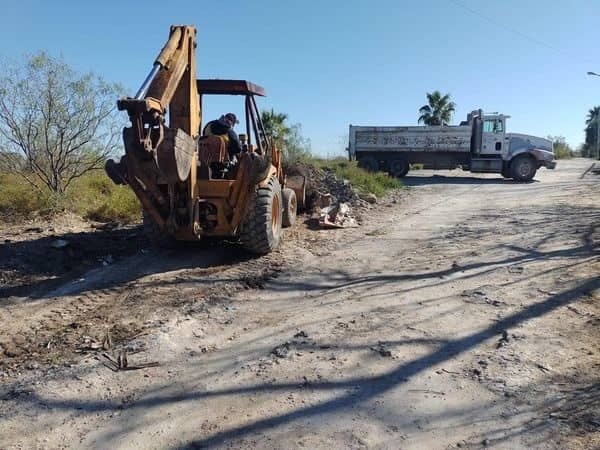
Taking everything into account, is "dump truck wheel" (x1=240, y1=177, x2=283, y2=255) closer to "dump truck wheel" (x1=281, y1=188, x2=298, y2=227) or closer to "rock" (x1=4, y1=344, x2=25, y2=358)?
"dump truck wheel" (x1=281, y1=188, x2=298, y2=227)

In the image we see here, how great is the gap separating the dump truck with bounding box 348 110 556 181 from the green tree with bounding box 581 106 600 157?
5386 cm

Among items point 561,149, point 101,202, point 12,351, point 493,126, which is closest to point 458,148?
point 493,126

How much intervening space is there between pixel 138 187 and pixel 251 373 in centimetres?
335

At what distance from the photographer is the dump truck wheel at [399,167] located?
81.4 feet

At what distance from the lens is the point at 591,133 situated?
83062mm

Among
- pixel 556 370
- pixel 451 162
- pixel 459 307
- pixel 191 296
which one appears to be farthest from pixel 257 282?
pixel 451 162

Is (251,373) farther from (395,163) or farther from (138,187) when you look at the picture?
(395,163)

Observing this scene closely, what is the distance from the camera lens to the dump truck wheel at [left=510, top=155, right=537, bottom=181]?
22141 millimetres

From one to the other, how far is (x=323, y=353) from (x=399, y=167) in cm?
2153

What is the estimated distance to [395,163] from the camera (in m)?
24.9

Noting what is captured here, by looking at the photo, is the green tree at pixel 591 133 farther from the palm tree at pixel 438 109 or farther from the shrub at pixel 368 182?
the shrub at pixel 368 182

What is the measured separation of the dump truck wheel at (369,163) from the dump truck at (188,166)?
1682 centimetres

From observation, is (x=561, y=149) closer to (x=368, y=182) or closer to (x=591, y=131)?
(x=591, y=131)

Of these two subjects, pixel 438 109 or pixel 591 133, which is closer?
pixel 438 109
